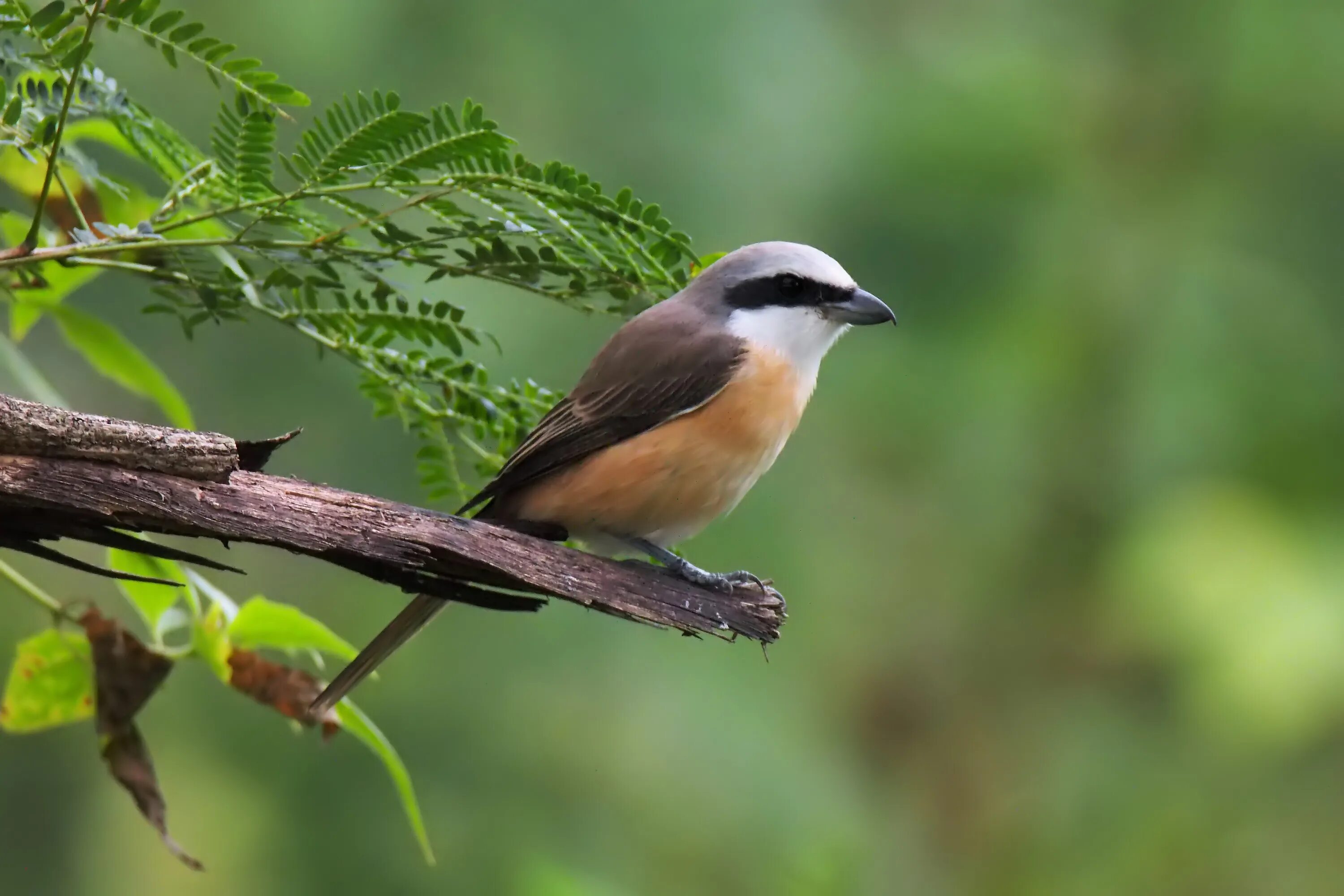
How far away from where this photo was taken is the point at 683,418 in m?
2.28

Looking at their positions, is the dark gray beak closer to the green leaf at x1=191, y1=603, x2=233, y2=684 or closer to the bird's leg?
the bird's leg

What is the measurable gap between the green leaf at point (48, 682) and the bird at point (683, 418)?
477mm

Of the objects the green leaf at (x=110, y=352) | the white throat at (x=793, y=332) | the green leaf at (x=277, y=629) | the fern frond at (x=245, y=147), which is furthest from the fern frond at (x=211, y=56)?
the white throat at (x=793, y=332)

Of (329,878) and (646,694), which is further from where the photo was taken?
(646,694)

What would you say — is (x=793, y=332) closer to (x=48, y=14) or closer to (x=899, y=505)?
(x=48, y=14)

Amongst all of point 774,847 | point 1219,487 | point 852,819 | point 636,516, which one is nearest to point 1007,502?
point 1219,487

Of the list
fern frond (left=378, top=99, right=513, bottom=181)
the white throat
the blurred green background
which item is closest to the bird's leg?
the white throat

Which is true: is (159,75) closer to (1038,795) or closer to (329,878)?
(329,878)

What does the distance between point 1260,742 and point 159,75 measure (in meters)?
3.63

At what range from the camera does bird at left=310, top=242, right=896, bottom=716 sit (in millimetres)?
2229

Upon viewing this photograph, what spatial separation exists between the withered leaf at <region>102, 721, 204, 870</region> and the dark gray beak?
1.36 m

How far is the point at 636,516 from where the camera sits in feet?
7.43

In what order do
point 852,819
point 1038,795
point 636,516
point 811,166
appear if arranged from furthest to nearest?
point 1038,795, point 811,166, point 852,819, point 636,516

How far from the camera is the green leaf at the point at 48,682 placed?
1.85m
